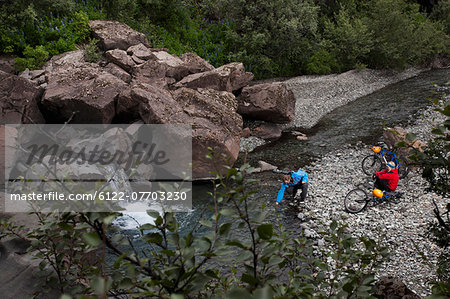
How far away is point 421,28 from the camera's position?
2694cm

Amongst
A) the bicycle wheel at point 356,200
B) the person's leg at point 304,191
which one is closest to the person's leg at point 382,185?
the bicycle wheel at point 356,200

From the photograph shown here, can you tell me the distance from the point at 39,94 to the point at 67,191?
13260mm

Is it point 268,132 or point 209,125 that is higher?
point 209,125

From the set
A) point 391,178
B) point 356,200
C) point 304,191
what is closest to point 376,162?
point 391,178

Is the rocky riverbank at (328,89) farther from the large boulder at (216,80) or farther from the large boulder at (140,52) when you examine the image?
the large boulder at (140,52)

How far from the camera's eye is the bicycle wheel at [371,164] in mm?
12734

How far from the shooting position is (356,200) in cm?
1048

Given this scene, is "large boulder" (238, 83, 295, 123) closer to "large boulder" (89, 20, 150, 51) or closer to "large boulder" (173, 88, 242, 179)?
"large boulder" (173, 88, 242, 179)

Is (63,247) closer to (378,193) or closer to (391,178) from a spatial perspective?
(378,193)

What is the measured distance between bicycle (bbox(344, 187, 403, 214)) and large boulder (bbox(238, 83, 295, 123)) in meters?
7.98

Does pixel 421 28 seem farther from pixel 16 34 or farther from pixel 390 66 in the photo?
pixel 16 34

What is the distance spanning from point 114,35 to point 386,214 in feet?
52.8

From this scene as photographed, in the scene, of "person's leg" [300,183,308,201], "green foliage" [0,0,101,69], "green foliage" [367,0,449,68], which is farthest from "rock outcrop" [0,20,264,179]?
"green foliage" [367,0,449,68]

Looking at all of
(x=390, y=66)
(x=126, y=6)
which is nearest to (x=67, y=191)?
(x=126, y=6)
